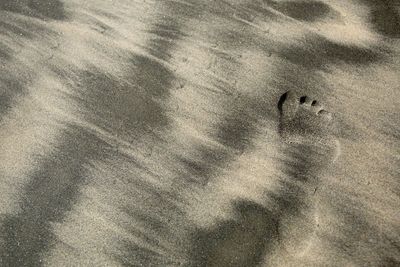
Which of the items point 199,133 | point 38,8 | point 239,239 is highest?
point 38,8

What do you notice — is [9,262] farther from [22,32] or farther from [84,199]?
[22,32]

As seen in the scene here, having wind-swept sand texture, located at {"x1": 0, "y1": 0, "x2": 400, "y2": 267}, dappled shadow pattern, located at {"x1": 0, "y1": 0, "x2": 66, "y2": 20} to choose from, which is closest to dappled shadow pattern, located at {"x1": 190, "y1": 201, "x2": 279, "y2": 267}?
wind-swept sand texture, located at {"x1": 0, "y1": 0, "x2": 400, "y2": 267}

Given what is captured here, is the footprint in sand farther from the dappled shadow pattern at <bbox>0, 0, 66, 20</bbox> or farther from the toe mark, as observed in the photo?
the dappled shadow pattern at <bbox>0, 0, 66, 20</bbox>

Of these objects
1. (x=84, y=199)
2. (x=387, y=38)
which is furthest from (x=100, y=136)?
(x=387, y=38)

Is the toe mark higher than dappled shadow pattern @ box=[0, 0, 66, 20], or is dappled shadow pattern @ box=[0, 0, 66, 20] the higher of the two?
dappled shadow pattern @ box=[0, 0, 66, 20]

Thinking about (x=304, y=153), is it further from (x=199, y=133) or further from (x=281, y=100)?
(x=199, y=133)

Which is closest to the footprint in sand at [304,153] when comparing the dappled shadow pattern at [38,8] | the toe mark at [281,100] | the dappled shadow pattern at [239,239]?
the toe mark at [281,100]

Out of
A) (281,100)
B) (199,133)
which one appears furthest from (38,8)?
(281,100)

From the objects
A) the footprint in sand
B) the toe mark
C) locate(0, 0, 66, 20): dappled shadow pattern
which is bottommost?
the footprint in sand

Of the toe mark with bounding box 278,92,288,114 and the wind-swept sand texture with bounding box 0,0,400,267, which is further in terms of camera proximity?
the toe mark with bounding box 278,92,288,114
